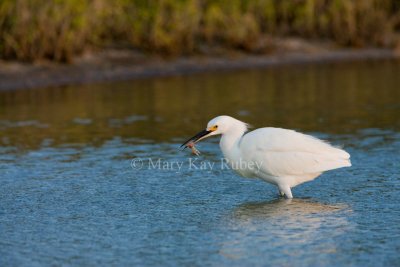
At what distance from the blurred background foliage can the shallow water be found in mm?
2127

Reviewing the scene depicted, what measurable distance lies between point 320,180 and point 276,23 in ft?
53.6

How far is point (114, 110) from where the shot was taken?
1658 cm

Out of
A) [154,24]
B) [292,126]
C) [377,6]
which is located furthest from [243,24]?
[292,126]

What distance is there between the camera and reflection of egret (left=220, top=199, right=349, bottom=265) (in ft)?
24.8

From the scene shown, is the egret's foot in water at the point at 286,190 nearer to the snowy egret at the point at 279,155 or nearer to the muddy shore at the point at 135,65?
the snowy egret at the point at 279,155

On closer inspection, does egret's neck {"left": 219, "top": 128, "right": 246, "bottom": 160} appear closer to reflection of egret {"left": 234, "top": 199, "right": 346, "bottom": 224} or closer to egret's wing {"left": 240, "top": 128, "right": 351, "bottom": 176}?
egret's wing {"left": 240, "top": 128, "right": 351, "bottom": 176}

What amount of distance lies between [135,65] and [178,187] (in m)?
11.6

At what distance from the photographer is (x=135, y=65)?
2155 cm

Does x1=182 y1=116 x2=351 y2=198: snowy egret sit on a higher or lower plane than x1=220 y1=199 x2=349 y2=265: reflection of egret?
higher

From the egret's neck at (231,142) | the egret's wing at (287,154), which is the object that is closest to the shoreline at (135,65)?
the egret's neck at (231,142)

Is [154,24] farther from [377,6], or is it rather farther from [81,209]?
[81,209]

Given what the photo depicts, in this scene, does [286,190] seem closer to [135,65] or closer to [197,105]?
[197,105]

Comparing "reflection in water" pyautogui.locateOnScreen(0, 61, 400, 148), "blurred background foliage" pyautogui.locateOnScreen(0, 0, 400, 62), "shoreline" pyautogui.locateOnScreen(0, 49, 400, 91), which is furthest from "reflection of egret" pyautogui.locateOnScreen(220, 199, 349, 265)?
"blurred background foliage" pyautogui.locateOnScreen(0, 0, 400, 62)

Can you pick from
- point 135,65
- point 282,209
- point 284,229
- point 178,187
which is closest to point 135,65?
point 135,65
